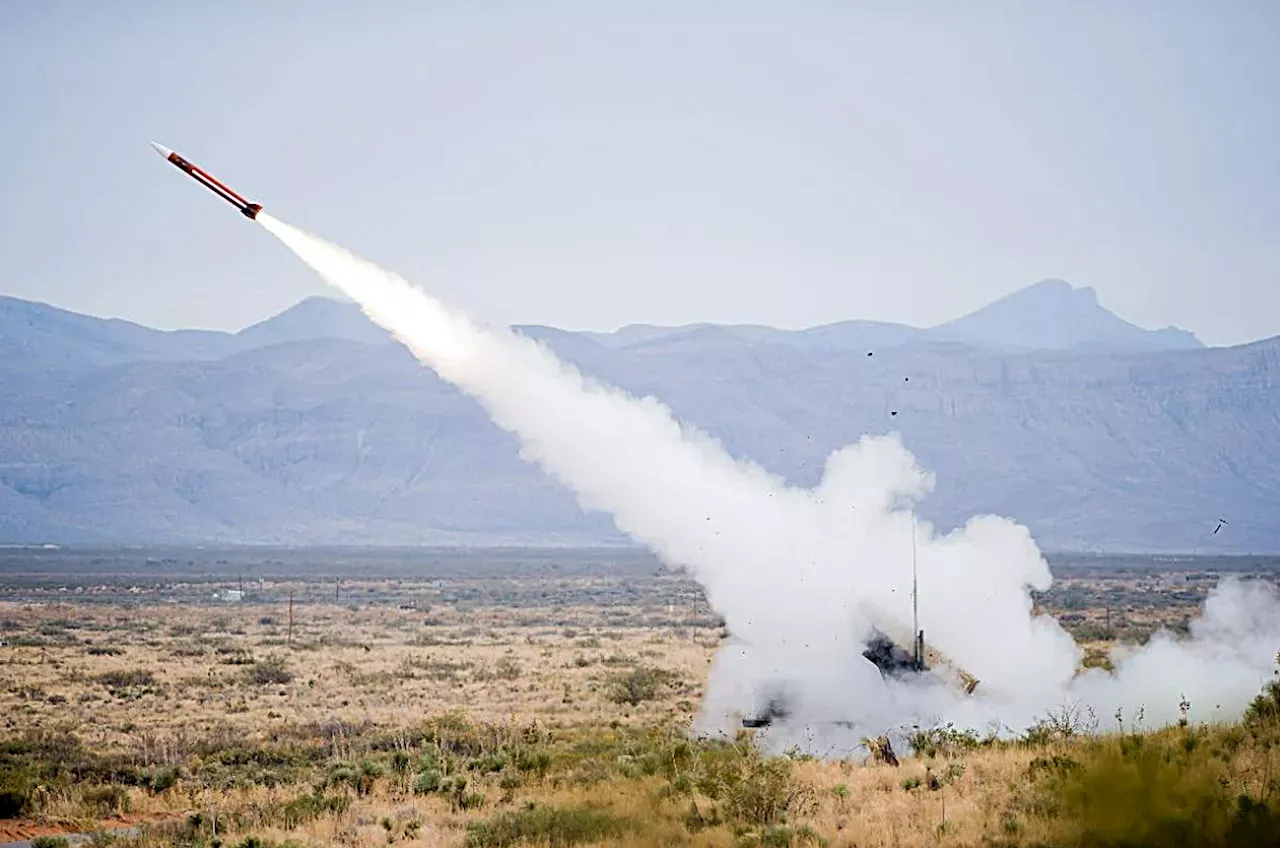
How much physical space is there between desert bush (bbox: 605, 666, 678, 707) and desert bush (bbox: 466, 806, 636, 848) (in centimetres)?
1819

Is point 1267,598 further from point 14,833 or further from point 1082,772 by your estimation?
point 14,833

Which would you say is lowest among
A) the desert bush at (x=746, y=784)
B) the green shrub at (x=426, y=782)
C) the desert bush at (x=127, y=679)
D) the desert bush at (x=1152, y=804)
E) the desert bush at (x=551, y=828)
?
the desert bush at (x=127, y=679)

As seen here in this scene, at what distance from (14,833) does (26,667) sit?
1047 inches

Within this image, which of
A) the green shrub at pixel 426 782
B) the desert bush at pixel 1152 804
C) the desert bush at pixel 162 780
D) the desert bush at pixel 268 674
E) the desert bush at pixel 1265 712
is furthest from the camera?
the desert bush at pixel 268 674

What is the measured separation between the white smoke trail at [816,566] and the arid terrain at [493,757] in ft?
9.01

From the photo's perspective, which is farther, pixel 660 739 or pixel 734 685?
pixel 734 685

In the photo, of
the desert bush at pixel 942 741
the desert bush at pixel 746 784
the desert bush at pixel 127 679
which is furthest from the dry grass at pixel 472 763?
the desert bush at pixel 942 741

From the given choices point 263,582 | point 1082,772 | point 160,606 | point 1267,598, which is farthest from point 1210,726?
point 263,582

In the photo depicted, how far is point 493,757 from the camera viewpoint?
85.1ft

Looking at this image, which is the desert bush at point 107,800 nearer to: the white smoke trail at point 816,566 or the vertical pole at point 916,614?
the white smoke trail at point 816,566

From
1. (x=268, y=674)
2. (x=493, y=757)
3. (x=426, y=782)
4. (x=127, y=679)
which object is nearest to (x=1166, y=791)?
(x=426, y=782)

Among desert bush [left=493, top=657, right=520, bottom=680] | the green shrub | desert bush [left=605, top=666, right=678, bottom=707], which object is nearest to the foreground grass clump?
the green shrub

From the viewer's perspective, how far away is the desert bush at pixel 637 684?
38.6 meters

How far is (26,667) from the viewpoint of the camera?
4750 centimetres
